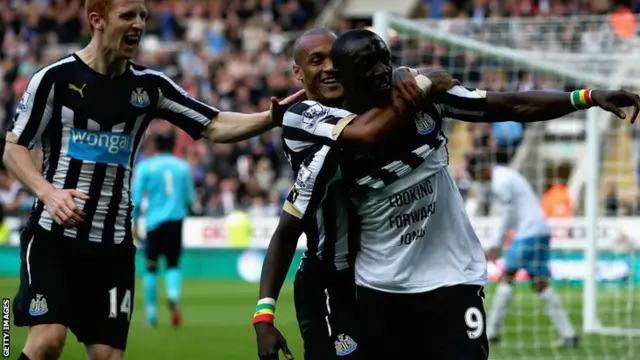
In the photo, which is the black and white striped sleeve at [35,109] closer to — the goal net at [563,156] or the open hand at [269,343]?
the open hand at [269,343]

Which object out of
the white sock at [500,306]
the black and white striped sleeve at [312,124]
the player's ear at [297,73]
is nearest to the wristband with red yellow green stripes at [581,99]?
the black and white striped sleeve at [312,124]

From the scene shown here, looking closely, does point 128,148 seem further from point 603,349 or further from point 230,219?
point 230,219

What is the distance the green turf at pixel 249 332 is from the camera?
37.9ft

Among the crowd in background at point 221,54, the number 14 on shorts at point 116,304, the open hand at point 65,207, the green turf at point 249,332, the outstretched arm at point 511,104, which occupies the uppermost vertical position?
the crowd in background at point 221,54

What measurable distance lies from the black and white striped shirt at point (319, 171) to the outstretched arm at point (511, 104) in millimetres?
502

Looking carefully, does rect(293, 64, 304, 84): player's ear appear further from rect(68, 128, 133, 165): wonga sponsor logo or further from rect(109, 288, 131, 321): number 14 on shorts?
rect(109, 288, 131, 321): number 14 on shorts

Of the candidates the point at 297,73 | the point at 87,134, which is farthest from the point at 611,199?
the point at 87,134

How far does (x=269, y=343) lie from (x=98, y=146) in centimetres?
173

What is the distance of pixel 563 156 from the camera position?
57.4ft

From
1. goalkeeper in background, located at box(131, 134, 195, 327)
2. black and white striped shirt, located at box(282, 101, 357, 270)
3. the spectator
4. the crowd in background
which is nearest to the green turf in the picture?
goalkeeper in background, located at box(131, 134, 195, 327)

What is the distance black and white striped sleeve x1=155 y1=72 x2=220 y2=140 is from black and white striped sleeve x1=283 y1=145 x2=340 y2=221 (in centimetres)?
151

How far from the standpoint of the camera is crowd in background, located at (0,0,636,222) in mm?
25500

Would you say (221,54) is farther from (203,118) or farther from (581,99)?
(581,99)

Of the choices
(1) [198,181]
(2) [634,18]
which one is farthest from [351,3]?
(2) [634,18]
